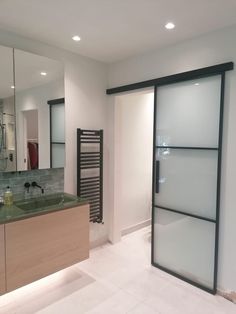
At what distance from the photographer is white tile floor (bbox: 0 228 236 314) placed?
7.20ft

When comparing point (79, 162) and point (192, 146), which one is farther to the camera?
point (79, 162)

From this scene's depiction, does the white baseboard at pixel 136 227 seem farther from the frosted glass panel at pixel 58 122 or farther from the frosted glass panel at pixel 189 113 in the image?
the frosted glass panel at pixel 58 122

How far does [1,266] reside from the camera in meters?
1.99

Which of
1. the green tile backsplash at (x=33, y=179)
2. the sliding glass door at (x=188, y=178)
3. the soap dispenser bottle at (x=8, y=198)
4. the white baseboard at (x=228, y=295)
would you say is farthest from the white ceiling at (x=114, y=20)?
the white baseboard at (x=228, y=295)

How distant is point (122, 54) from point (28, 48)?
3.67 feet

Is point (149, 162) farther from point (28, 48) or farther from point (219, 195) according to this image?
point (28, 48)

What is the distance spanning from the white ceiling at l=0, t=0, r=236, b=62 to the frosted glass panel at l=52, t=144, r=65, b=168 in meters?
1.18

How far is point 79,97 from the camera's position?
10.1ft

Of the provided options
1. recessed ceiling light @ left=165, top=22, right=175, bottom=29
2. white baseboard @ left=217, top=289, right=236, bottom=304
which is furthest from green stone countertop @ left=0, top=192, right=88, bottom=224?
recessed ceiling light @ left=165, top=22, right=175, bottom=29

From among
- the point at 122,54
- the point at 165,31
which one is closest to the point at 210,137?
the point at 165,31

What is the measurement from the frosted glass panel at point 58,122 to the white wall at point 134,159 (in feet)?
2.97

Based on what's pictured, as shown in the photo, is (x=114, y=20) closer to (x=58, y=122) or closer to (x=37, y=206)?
(x=58, y=122)

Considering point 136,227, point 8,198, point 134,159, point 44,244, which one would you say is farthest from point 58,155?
point 136,227

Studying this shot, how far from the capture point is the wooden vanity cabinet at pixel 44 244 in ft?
6.73
